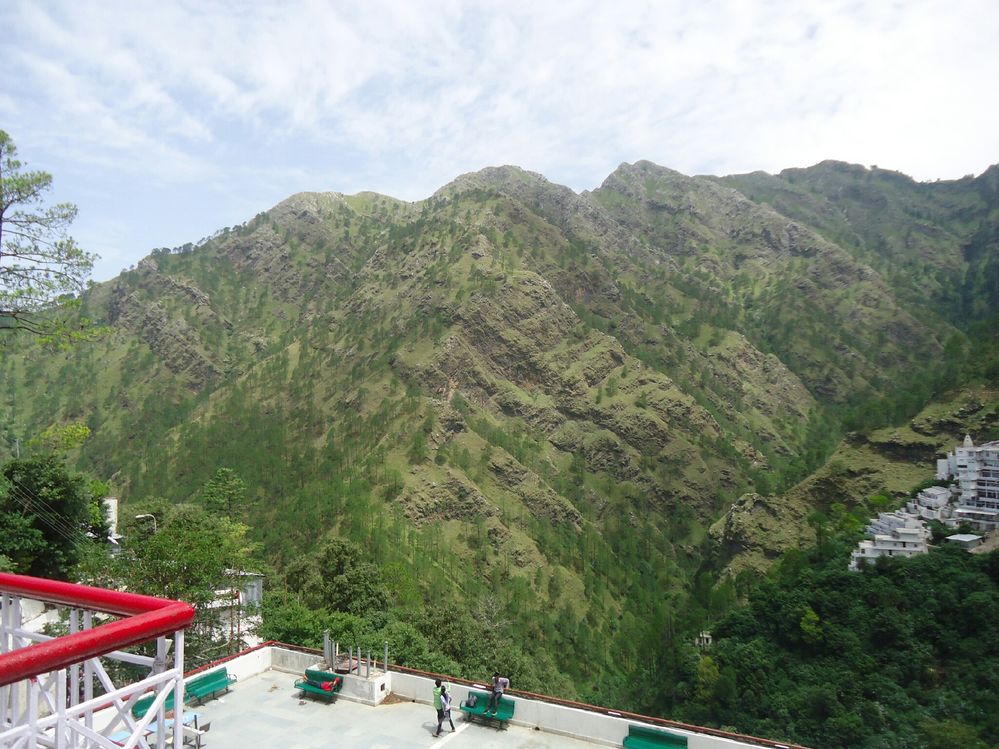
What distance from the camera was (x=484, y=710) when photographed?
44.0 ft

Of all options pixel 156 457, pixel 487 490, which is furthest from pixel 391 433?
pixel 156 457

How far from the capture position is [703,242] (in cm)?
19975

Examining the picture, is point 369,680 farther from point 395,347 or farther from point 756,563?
point 395,347

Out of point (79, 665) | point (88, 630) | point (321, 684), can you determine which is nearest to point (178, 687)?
point (79, 665)

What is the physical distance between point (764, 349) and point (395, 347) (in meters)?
92.4

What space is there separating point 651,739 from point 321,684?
23.2 ft

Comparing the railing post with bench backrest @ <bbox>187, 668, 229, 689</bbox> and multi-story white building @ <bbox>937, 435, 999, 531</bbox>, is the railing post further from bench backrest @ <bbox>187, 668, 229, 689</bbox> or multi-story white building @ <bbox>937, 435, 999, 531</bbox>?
multi-story white building @ <bbox>937, 435, 999, 531</bbox>

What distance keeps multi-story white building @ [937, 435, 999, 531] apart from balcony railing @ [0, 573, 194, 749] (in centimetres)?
7259

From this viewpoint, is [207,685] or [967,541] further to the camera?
[967,541]

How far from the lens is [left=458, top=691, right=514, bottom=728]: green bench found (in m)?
13.3

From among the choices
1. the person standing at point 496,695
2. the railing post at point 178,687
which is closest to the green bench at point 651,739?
the person standing at point 496,695

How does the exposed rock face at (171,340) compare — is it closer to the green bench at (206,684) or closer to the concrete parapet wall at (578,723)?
the green bench at (206,684)

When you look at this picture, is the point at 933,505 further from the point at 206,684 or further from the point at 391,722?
the point at 206,684

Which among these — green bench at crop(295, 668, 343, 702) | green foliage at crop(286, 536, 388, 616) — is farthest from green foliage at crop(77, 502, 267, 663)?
green foliage at crop(286, 536, 388, 616)
